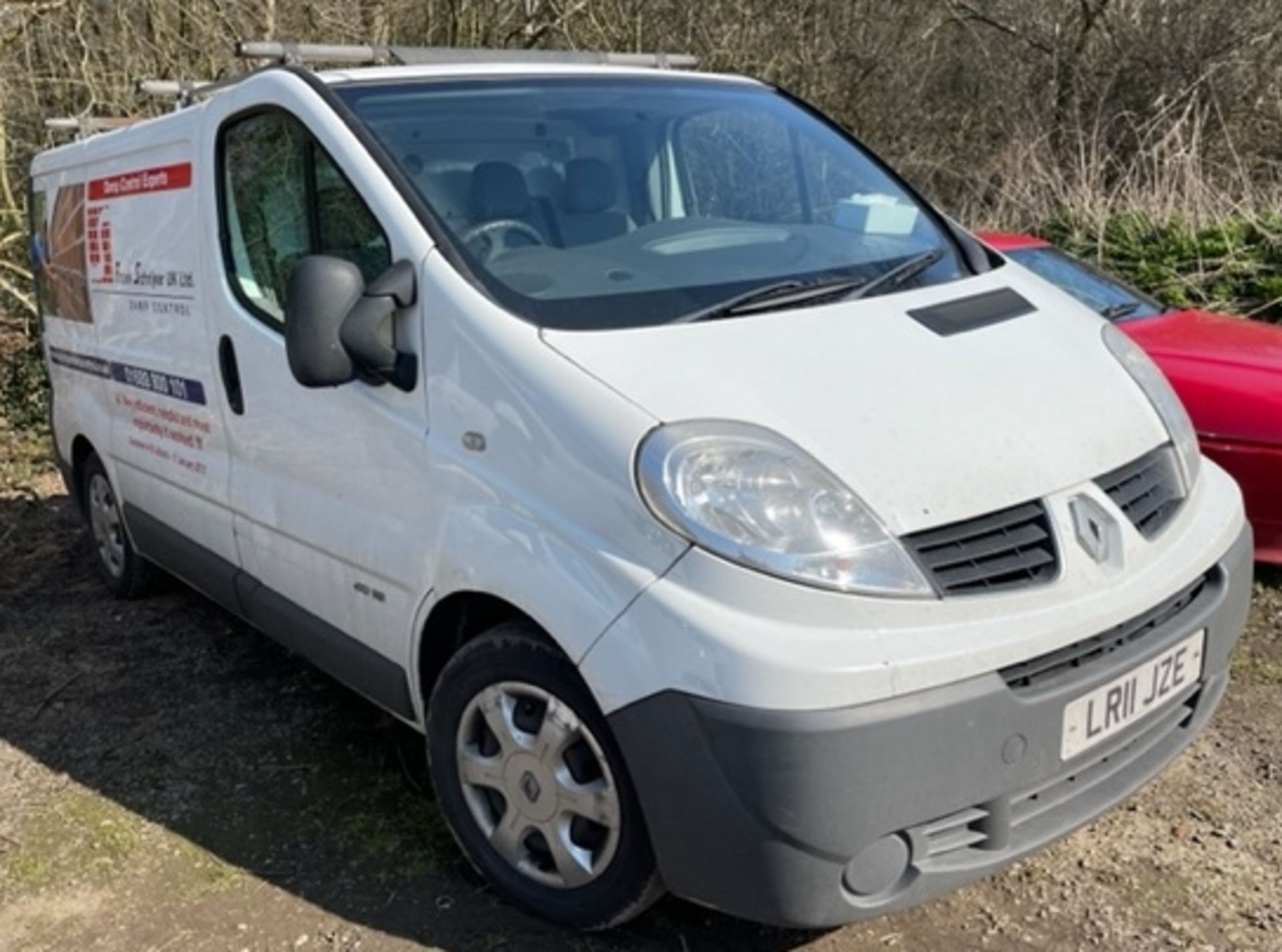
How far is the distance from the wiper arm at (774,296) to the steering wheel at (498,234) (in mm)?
477

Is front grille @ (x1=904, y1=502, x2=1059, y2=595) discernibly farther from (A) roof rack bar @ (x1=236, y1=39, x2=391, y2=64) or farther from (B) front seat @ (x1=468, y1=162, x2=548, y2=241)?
(A) roof rack bar @ (x1=236, y1=39, x2=391, y2=64)

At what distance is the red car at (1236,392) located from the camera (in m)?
4.45

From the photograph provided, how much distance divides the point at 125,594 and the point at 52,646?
0.50 m

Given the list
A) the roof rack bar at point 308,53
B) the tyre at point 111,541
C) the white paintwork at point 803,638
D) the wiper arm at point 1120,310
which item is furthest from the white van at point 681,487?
the wiper arm at point 1120,310

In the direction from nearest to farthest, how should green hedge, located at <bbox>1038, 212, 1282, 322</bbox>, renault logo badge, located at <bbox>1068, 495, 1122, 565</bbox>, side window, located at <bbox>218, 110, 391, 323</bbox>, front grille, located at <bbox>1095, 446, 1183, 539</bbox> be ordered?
renault logo badge, located at <bbox>1068, 495, 1122, 565</bbox> → front grille, located at <bbox>1095, 446, 1183, 539</bbox> → side window, located at <bbox>218, 110, 391, 323</bbox> → green hedge, located at <bbox>1038, 212, 1282, 322</bbox>

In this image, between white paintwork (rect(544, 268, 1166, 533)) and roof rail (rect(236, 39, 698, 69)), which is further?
roof rail (rect(236, 39, 698, 69))

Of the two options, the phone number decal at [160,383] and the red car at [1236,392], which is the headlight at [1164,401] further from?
the phone number decal at [160,383]

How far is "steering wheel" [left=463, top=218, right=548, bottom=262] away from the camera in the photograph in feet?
9.16

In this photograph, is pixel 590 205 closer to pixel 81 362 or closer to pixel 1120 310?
pixel 81 362

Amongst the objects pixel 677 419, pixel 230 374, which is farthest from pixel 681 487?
pixel 230 374

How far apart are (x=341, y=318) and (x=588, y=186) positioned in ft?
2.56

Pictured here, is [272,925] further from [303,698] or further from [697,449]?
[697,449]

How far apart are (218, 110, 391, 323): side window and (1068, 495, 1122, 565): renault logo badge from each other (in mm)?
1619

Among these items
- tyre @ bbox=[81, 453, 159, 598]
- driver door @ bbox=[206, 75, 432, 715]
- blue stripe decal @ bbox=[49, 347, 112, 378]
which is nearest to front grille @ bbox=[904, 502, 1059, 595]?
driver door @ bbox=[206, 75, 432, 715]
